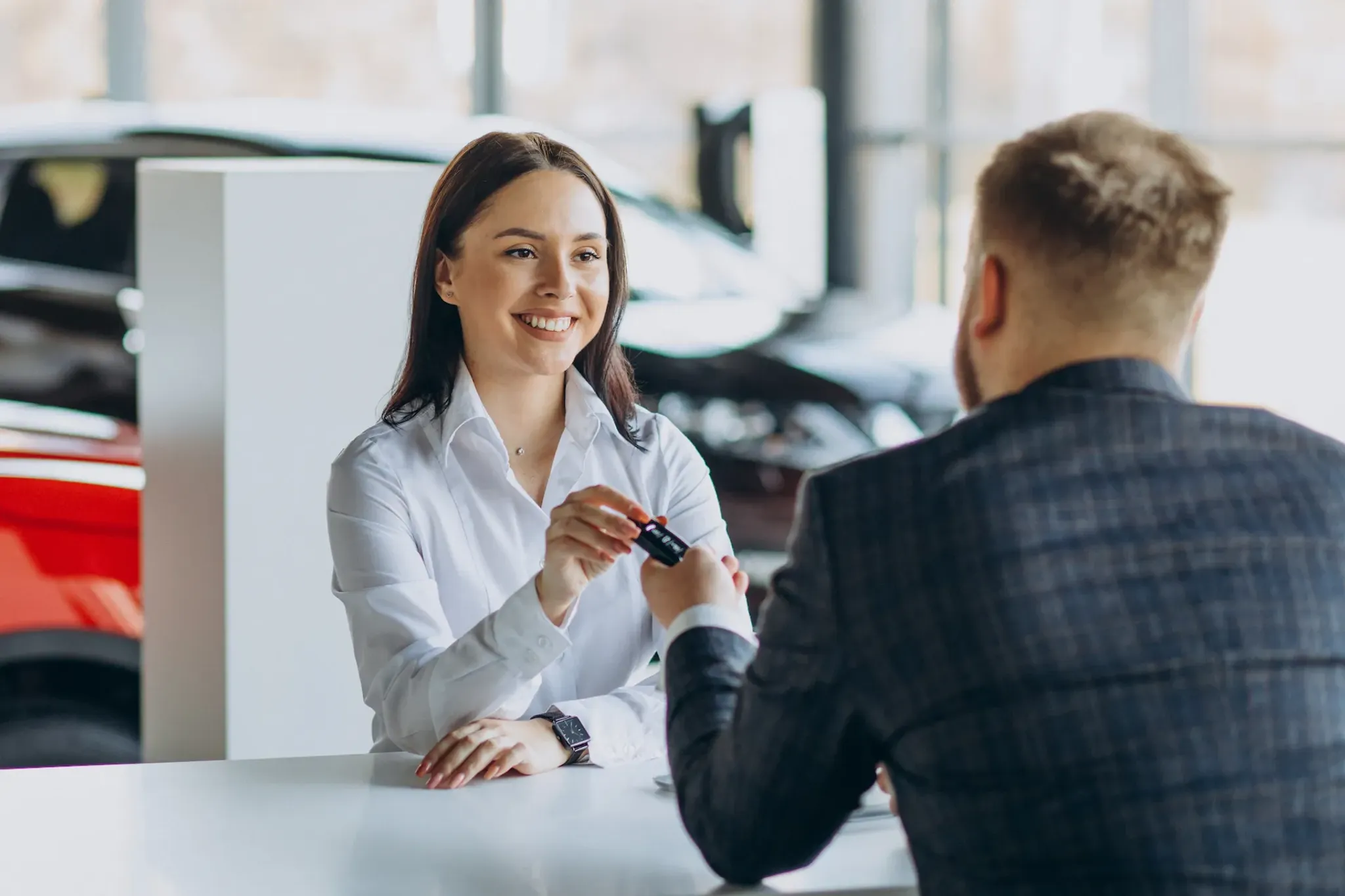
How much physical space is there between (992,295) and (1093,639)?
0.77 feet

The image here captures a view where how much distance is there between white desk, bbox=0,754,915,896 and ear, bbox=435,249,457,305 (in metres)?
0.56

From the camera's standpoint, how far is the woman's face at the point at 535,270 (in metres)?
1.82

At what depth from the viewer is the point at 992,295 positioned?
3.60ft

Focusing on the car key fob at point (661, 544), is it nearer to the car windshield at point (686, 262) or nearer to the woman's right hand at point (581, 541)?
the woman's right hand at point (581, 541)

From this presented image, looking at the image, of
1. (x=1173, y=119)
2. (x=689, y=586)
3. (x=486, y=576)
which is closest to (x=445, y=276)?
(x=486, y=576)

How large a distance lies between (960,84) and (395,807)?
6.55m

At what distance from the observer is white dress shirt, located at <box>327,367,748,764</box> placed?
5.32 ft

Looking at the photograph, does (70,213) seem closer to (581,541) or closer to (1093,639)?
(581,541)

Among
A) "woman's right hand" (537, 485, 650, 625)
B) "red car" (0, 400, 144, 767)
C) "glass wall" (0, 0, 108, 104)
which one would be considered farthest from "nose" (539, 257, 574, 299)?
"glass wall" (0, 0, 108, 104)

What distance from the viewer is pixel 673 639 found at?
1.31 meters

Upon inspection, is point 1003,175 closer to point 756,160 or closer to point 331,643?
point 331,643

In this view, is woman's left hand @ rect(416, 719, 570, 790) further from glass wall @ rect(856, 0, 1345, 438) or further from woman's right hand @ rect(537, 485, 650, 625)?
glass wall @ rect(856, 0, 1345, 438)

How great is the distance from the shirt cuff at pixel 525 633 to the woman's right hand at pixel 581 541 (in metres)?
0.01

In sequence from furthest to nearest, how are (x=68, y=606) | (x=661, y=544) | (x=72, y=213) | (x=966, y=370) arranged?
(x=72, y=213) < (x=68, y=606) < (x=661, y=544) < (x=966, y=370)
